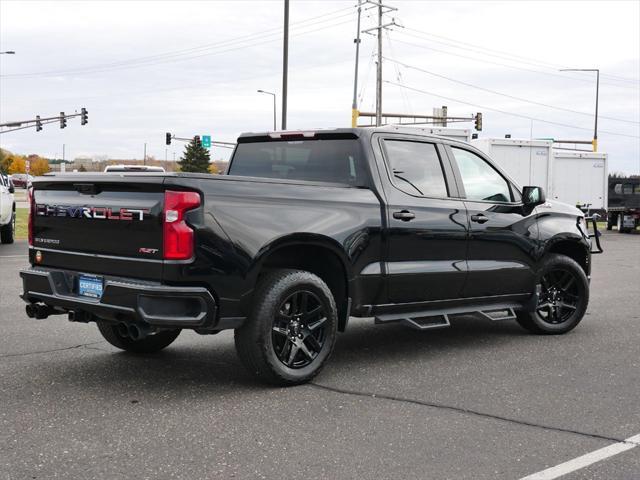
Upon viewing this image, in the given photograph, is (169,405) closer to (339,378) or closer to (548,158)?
(339,378)

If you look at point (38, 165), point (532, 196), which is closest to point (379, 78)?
point (532, 196)

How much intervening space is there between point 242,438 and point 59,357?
2.64 metres

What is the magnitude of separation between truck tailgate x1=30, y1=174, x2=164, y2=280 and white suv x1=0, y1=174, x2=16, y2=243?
12.8 metres

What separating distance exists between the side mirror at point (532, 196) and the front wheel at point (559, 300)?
667 millimetres

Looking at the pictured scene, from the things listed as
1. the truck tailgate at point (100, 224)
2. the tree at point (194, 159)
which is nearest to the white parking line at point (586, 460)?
→ the truck tailgate at point (100, 224)

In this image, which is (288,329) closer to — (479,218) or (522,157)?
(479,218)

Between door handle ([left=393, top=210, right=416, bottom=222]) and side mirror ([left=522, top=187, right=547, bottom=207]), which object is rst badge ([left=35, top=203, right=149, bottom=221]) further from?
side mirror ([left=522, top=187, right=547, bottom=207])

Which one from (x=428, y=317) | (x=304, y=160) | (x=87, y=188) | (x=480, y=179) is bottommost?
(x=428, y=317)

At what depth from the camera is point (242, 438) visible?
→ 456cm

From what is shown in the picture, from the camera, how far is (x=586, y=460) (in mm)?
4258

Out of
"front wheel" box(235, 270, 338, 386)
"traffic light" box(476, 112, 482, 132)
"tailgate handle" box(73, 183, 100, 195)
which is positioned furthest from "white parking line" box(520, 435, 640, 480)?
"traffic light" box(476, 112, 482, 132)

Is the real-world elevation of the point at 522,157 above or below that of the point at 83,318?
above

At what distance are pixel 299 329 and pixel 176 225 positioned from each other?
1.24 metres

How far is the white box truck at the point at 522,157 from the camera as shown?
25.1m
